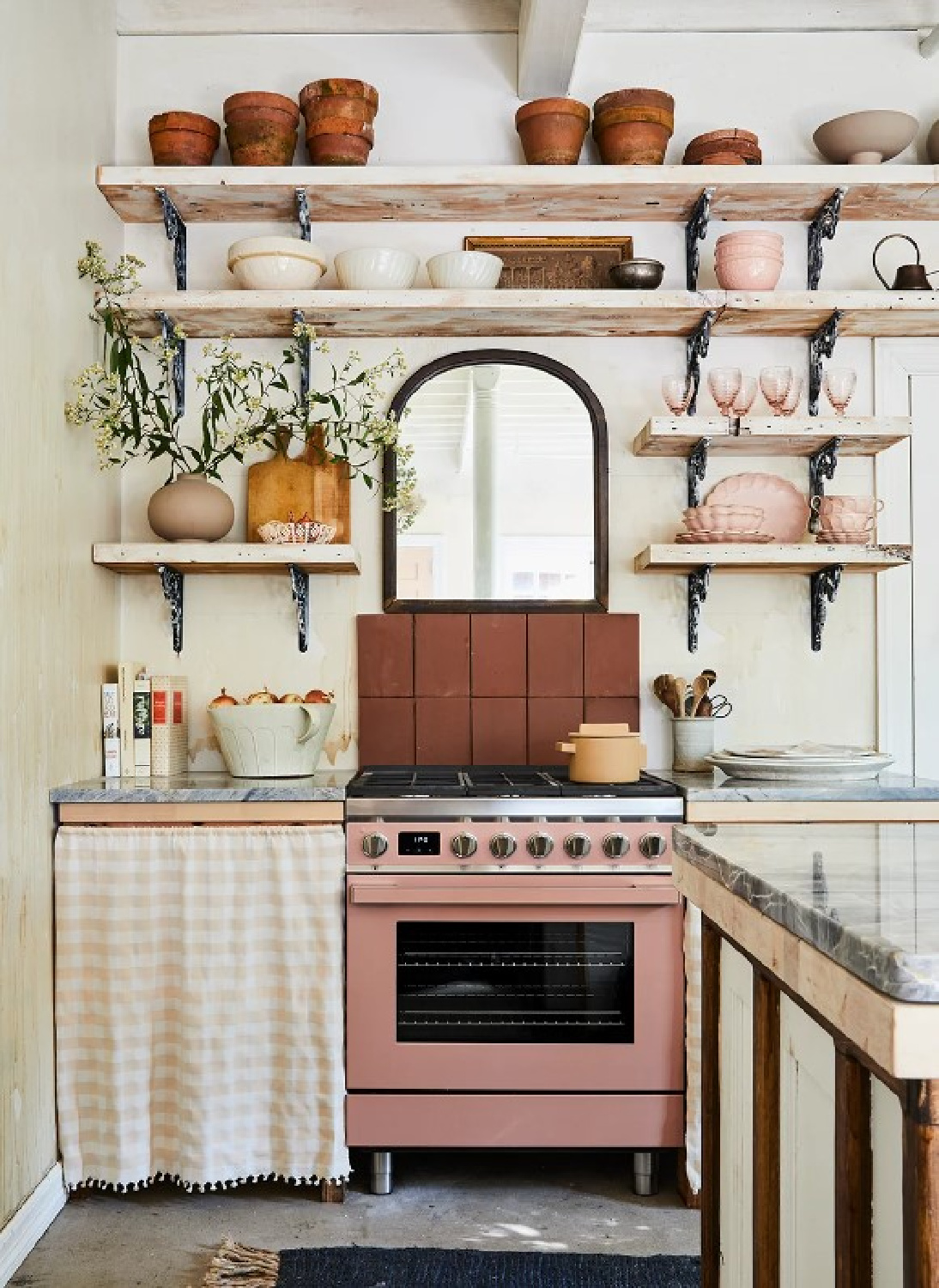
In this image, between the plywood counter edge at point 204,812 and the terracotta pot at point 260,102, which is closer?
the plywood counter edge at point 204,812

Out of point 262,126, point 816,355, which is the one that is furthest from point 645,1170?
point 262,126

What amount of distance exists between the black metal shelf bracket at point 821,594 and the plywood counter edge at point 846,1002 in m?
2.19

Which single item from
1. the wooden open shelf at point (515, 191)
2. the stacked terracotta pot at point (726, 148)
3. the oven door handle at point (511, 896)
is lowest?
the oven door handle at point (511, 896)

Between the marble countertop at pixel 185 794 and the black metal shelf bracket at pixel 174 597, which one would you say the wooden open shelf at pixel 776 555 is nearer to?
the marble countertop at pixel 185 794

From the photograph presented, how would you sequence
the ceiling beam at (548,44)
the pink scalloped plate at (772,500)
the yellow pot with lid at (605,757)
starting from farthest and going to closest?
the pink scalloped plate at (772,500), the ceiling beam at (548,44), the yellow pot with lid at (605,757)

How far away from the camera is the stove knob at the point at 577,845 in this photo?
9.23 ft

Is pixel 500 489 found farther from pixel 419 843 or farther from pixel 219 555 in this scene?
pixel 419 843

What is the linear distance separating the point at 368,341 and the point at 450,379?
26cm

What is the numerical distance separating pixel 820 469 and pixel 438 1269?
2260 mm

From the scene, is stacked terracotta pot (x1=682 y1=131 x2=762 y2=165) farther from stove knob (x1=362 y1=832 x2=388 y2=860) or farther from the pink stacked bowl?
stove knob (x1=362 y1=832 x2=388 y2=860)

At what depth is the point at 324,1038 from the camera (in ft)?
9.18

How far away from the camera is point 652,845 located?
2830 millimetres

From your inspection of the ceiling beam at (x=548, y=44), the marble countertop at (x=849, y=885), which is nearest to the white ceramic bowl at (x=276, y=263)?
the ceiling beam at (x=548, y=44)

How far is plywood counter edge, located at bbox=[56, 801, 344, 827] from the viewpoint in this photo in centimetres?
284
